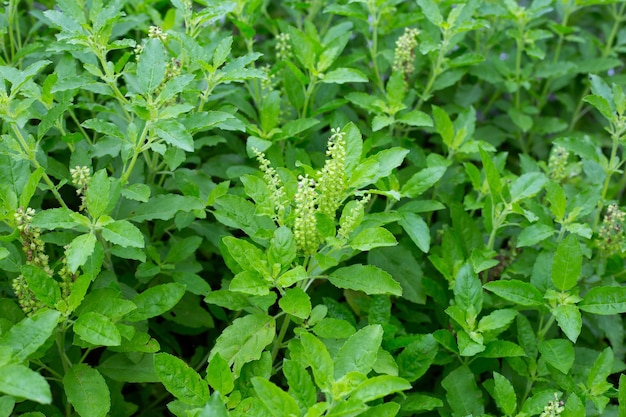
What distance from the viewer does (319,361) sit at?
134 centimetres

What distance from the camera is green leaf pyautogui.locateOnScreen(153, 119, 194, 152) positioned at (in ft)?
4.80

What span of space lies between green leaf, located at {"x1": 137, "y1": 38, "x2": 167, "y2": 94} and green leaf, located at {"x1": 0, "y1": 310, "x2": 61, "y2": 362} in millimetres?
558

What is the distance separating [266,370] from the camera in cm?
150

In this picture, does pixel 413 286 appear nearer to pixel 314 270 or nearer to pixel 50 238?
pixel 314 270

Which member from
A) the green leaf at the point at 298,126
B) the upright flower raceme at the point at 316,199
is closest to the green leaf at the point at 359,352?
the upright flower raceme at the point at 316,199

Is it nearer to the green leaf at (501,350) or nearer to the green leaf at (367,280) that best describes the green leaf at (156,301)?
the green leaf at (367,280)

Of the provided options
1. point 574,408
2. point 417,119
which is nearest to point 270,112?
point 417,119

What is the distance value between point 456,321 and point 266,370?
522 millimetres

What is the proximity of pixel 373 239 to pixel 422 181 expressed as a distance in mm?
392

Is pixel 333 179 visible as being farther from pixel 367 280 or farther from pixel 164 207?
pixel 164 207

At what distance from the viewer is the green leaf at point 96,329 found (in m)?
1.36

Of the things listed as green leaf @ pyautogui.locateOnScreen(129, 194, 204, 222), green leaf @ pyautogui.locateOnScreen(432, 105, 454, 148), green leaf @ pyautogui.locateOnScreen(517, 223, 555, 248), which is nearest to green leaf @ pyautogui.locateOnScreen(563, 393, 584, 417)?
green leaf @ pyautogui.locateOnScreen(517, 223, 555, 248)

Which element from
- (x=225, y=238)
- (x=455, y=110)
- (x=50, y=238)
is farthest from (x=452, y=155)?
(x=50, y=238)

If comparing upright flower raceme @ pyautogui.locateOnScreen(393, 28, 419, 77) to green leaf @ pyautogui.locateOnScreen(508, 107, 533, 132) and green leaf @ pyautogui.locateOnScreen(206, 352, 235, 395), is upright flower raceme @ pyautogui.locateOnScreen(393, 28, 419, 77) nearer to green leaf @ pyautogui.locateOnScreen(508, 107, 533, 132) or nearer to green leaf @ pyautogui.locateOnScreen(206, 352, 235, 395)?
green leaf @ pyautogui.locateOnScreen(508, 107, 533, 132)
